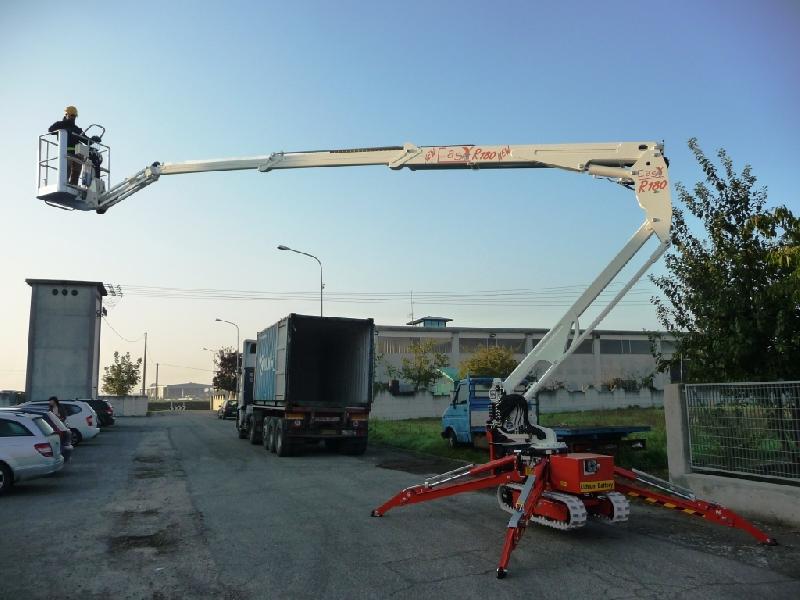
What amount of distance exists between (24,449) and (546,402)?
123 ft

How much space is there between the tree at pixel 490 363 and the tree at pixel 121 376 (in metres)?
44.7

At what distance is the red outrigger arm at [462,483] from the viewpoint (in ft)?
28.3

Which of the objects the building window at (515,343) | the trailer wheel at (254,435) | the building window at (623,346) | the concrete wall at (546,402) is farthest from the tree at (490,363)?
the trailer wheel at (254,435)

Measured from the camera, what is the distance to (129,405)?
6322 centimetres

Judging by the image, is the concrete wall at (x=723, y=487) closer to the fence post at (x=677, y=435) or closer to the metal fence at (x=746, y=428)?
the fence post at (x=677, y=435)

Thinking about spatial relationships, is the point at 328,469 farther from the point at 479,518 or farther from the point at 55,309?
the point at 55,309

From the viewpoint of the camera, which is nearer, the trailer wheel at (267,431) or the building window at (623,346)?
the trailer wheel at (267,431)

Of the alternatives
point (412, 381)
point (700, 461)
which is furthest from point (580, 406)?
point (700, 461)

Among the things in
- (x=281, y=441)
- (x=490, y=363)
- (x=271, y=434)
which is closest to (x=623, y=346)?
(x=490, y=363)

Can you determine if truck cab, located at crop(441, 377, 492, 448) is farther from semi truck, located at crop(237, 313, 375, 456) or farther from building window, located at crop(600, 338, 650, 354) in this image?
building window, located at crop(600, 338, 650, 354)

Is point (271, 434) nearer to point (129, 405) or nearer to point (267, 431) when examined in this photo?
point (267, 431)

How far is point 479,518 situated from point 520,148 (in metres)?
6.13

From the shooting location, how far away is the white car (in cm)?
2258

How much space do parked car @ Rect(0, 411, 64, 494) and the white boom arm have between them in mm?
7306
